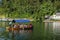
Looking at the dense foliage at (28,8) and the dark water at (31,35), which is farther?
the dense foliage at (28,8)

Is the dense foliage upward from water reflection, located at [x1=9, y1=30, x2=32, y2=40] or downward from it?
upward

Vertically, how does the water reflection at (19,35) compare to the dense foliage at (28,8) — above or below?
below

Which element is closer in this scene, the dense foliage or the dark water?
the dark water

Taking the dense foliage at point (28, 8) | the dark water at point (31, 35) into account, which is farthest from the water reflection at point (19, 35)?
the dense foliage at point (28, 8)

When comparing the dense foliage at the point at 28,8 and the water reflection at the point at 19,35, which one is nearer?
the water reflection at the point at 19,35

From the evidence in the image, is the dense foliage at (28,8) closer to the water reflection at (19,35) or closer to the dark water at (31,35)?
the dark water at (31,35)

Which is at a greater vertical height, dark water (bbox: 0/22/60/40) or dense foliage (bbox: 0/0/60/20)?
dense foliage (bbox: 0/0/60/20)

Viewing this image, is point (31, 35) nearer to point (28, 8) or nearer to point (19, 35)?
point (19, 35)

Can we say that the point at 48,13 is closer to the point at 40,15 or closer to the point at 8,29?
the point at 40,15

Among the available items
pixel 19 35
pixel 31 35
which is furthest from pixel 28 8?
pixel 31 35

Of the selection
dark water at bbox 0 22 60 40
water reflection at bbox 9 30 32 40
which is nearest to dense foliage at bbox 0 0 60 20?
dark water at bbox 0 22 60 40

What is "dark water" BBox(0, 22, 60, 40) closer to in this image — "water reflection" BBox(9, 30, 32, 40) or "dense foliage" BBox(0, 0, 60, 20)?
"water reflection" BBox(9, 30, 32, 40)

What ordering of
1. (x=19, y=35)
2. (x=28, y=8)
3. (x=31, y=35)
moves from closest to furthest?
(x=31, y=35)
(x=19, y=35)
(x=28, y=8)

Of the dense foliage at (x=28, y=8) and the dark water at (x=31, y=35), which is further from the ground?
the dense foliage at (x=28, y=8)
